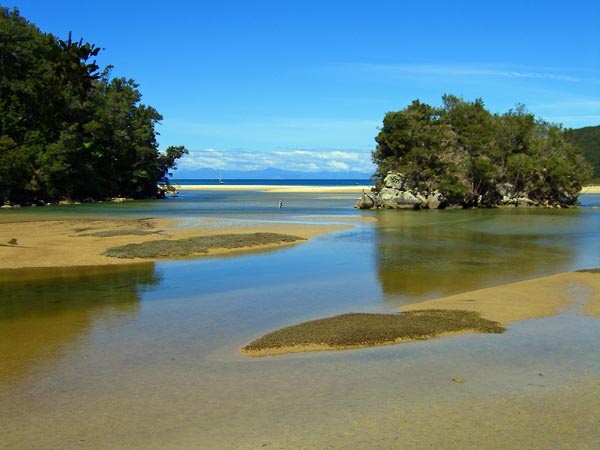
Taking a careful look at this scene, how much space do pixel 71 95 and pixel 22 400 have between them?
223ft

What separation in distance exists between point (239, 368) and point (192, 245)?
18.1m

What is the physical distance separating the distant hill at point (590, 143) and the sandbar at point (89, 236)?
140 metres

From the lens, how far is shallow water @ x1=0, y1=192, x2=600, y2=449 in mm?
6902

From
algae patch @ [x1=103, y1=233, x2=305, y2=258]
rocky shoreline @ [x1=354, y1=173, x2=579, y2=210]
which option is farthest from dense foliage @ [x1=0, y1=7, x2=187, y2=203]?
algae patch @ [x1=103, y1=233, x2=305, y2=258]

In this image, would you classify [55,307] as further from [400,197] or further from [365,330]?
[400,197]

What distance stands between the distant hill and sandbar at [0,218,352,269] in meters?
140

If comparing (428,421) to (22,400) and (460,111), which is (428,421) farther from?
(460,111)

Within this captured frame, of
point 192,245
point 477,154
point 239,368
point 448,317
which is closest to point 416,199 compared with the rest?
point 477,154

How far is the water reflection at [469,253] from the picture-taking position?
18422mm

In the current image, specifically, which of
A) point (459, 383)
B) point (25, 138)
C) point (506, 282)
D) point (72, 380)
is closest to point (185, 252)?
point (506, 282)

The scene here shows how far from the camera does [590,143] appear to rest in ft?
568

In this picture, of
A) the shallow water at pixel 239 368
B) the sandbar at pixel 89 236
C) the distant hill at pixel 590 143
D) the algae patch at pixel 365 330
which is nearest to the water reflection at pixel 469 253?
the shallow water at pixel 239 368

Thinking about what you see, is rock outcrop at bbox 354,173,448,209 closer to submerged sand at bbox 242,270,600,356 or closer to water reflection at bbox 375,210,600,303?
water reflection at bbox 375,210,600,303

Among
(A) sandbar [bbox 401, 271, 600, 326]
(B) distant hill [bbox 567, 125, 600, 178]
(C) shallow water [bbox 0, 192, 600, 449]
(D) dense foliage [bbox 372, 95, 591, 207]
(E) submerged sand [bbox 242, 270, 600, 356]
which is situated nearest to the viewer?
(C) shallow water [bbox 0, 192, 600, 449]
